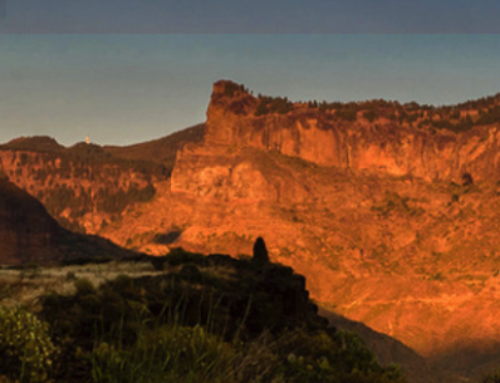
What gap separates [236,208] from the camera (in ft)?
641

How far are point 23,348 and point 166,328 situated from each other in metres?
2.73

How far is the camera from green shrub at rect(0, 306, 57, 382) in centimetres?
1715

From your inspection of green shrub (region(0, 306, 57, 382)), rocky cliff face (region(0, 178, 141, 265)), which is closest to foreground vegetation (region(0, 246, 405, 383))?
green shrub (region(0, 306, 57, 382))

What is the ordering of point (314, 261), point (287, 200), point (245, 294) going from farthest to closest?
point (287, 200), point (314, 261), point (245, 294)

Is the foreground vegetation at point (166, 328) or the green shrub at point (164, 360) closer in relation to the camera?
the green shrub at point (164, 360)

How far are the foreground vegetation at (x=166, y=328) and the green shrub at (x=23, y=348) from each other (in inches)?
0.8

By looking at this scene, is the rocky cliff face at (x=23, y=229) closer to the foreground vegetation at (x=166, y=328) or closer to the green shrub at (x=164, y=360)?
the foreground vegetation at (x=166, y=328)

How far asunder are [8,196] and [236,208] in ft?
171

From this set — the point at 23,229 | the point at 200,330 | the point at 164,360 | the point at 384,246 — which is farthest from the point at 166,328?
the point at 384,246

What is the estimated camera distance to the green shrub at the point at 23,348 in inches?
675

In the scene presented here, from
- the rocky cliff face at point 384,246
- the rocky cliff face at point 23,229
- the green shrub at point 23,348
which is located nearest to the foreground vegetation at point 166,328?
the green shrub at point 23,348

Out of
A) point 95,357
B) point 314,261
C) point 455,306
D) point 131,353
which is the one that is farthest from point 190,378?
point 314,261

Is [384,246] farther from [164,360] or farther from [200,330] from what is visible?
[164,360]

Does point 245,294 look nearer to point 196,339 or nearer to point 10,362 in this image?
point 196,339
